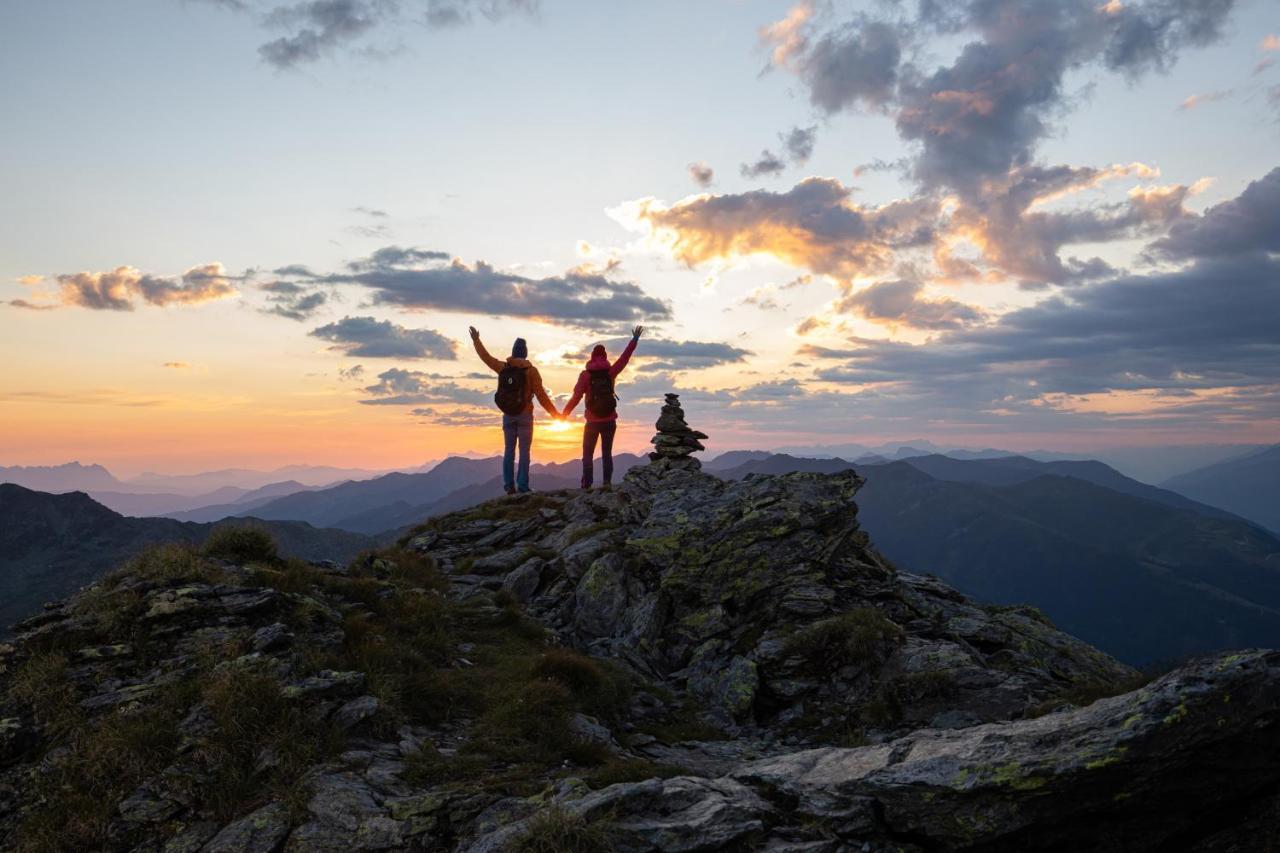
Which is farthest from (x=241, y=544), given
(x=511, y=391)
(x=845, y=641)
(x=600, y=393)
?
(x=845, y=641)

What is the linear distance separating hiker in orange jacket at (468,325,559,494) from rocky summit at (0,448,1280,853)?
9392 millimetres

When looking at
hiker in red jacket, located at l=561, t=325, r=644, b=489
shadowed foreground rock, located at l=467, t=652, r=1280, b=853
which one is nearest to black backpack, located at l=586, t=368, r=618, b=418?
hiker in red jacket, located at l=561, t=325, r=644, b=489

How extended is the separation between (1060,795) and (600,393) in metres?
23.8

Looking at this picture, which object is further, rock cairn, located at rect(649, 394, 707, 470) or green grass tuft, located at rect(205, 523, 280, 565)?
rock cairn, located at rect(649, 394, 707, 470)

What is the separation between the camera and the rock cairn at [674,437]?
33.6m

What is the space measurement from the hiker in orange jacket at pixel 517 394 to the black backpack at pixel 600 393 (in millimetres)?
1870

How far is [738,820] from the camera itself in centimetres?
913

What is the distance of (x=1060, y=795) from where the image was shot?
27.7 ft

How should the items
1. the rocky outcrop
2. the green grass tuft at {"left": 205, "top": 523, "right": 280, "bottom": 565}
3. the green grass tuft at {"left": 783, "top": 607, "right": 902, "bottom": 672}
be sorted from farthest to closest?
the green grass tuft at {"left": 205, "top": 523, "right": 280, "bottom": 565}
the green grass tuft at {"left": 783, "top": 607, "right": 902, "bottom": 672}
the rocky outcrop

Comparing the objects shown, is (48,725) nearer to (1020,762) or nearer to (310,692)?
(310,692)

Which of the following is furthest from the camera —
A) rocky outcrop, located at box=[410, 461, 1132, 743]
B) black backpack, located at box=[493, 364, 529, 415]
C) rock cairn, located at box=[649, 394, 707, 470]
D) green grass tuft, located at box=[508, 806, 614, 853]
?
rock cairn, located at box=[649, 394, 707, 470]

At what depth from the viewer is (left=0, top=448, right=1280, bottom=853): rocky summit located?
27.9ft

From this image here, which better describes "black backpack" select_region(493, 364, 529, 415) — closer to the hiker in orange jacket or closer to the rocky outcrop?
the hiker in orange jacket

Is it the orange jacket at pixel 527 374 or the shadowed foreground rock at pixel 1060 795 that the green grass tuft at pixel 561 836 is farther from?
the orange jacket at pixel 527 374
